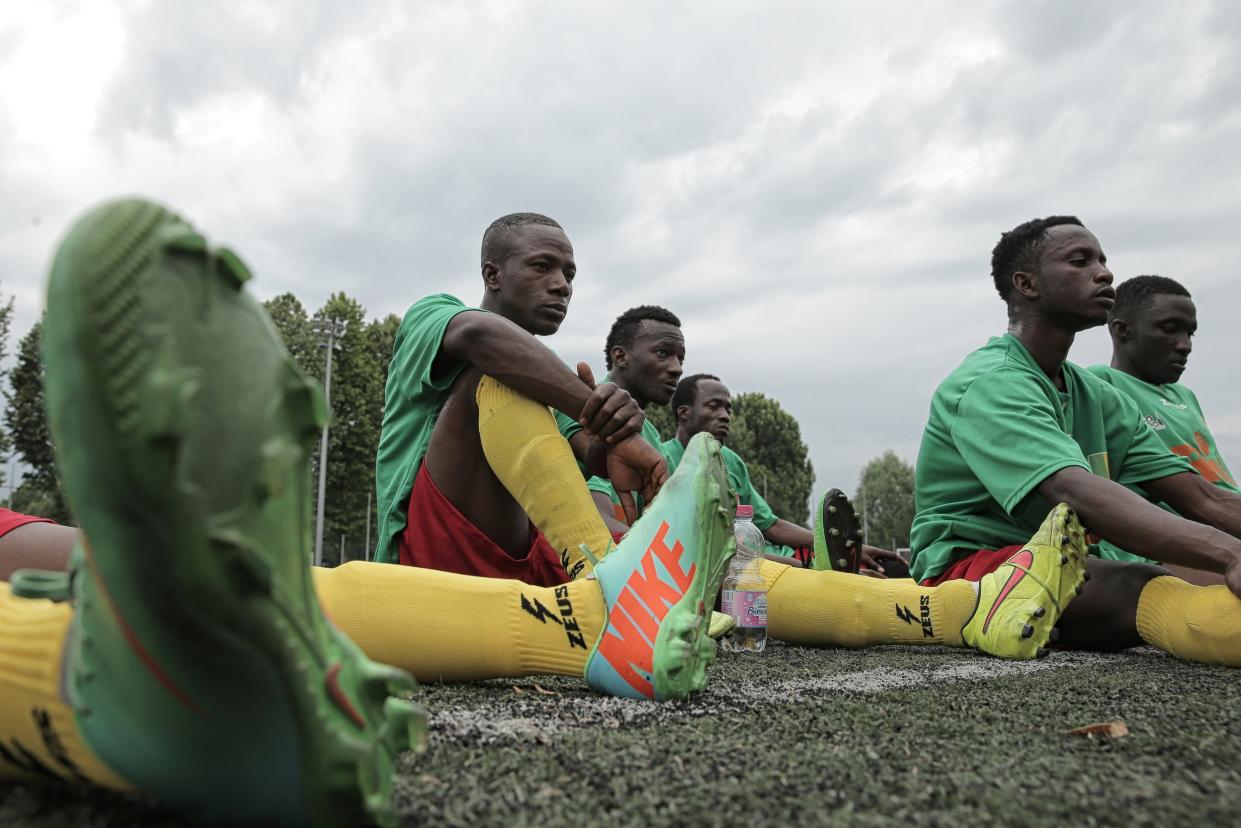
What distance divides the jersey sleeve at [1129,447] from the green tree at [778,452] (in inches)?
1246

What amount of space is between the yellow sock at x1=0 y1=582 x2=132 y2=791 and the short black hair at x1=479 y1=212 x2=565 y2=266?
2.39 m

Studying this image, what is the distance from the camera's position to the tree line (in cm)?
2138

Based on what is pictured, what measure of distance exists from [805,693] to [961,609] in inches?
48.8

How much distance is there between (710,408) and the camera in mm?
6820

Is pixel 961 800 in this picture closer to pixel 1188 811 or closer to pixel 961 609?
pixel 1188 811

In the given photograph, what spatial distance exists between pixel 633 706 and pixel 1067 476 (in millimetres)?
1815

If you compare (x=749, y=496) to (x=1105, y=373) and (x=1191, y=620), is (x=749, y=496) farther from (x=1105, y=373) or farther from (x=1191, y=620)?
(x=1191, y=620)

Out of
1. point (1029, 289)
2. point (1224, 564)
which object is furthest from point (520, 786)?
point (1029, 289)

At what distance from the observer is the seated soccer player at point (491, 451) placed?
2.16 meters

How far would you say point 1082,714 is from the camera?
1.47 metres

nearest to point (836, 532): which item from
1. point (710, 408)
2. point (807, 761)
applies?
point (807, 761)

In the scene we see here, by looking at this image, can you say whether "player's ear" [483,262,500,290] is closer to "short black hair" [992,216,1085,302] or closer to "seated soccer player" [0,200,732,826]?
"short black hair" [992,216,1085,302]

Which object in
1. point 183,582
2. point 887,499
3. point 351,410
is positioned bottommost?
point 887,499

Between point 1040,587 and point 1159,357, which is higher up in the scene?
point 1159,357
